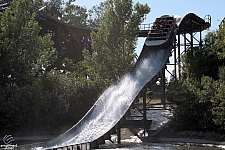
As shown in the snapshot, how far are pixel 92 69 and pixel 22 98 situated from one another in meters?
10.0

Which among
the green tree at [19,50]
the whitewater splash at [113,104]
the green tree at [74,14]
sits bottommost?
the whitewater splash at [113,104]

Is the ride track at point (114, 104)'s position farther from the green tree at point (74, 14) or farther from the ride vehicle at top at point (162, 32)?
Result: the green tree at point (74, 14)

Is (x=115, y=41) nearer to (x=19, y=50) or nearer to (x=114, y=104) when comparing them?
(x=19, y=50)

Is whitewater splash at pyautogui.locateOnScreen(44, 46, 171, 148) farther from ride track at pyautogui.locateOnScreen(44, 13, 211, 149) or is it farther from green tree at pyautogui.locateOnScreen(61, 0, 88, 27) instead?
green tree at pyautogui.locateOnScreen(61, 0, 88, 27)

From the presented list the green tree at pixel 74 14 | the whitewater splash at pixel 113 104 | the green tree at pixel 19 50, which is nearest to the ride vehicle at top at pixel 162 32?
the whitewater splash at pixel 113 104

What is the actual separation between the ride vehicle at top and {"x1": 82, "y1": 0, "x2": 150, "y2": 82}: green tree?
5059 mm

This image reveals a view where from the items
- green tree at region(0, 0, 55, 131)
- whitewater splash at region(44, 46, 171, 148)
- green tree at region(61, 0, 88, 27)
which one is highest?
green tree at region(61, 0, 88, 27)

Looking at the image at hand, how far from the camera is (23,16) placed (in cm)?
3444

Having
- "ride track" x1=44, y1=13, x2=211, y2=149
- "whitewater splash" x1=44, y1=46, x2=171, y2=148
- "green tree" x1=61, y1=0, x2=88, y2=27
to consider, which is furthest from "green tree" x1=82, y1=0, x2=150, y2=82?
"green tree" x1=61, y1=0, x2=88, y2=27

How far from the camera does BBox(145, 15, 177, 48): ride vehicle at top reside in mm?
31484

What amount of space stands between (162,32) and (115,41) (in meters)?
7.50

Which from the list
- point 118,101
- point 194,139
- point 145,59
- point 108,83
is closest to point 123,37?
point 108,83

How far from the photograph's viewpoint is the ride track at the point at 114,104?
73.3 ft

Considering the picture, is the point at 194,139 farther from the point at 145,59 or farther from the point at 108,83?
the point at 108,83
